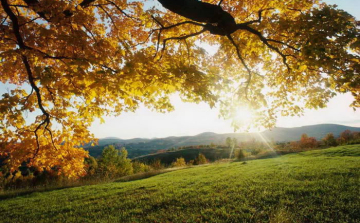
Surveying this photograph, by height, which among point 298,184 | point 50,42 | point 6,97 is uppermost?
point 50,42

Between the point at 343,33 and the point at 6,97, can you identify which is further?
the point at 6,97

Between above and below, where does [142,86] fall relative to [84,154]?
above

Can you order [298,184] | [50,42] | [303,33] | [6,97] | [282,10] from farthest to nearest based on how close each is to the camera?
1. [298,184]
2. [282,10]
3. [50,42]
4. [6,97]
5. [303,33]

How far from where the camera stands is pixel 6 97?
448cm

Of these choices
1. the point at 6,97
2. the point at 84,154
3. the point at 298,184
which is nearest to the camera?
the point at 6,97

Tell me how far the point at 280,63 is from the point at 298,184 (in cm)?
525

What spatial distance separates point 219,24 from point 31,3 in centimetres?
485

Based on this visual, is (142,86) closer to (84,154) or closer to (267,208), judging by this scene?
(267,208)

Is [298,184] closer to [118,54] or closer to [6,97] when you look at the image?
[118,54]

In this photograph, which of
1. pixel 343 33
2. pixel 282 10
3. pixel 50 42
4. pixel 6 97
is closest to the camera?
pixel 343 33

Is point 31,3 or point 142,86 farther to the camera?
point 31,3

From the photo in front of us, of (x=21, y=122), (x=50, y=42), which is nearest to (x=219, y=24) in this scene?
(x=50, y=42)

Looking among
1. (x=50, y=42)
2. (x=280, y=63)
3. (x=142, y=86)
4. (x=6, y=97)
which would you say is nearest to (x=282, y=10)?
(x=280, y=63)

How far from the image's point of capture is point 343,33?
3828 mm
